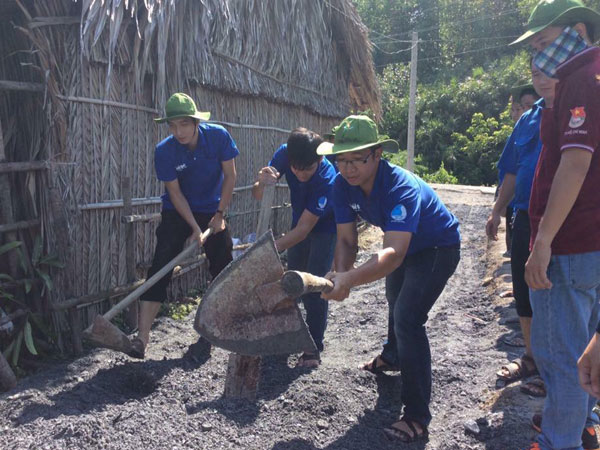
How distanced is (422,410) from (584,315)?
1.02 m

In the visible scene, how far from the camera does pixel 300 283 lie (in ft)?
7.76

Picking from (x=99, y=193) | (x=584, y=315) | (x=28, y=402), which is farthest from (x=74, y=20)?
(x=584, y=315)

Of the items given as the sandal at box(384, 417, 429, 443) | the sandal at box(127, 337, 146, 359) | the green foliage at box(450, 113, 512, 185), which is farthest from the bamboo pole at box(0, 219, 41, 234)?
the green foliage at box(450, 113, 512, 185)

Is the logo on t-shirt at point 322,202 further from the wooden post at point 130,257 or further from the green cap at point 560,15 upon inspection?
the green cap at point 560,15

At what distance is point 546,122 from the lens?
224cm

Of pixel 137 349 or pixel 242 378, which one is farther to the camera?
pixel 137 349

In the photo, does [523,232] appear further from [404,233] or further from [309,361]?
[309,361]

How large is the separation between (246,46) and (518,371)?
14.5 feet

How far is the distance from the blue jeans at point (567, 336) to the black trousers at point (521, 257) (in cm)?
103

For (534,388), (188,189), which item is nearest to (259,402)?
(534,388)

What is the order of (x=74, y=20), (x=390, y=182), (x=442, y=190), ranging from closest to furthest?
1. (x=390, y=182)
2. (x=74, y=20)
3. (x=442, y=190)

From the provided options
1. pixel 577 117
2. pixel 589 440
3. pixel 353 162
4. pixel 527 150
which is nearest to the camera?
pixel 577 117

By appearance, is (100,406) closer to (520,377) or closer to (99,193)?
(99,193)

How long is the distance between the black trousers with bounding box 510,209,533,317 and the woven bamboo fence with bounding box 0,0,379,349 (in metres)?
2.75
